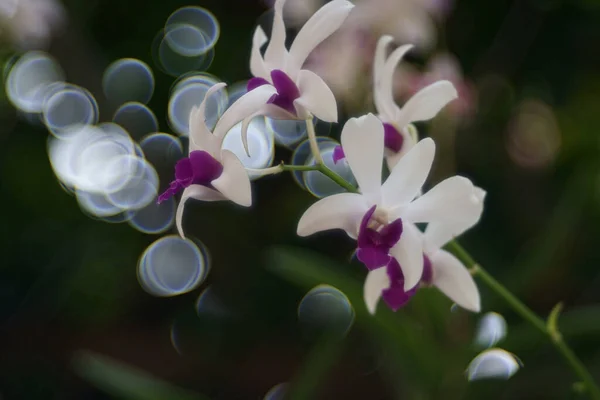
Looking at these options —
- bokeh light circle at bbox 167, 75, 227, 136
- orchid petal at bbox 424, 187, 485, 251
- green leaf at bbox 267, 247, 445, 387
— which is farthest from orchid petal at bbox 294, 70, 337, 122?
bokeh light circle at bbox 167, 75, 227, 136

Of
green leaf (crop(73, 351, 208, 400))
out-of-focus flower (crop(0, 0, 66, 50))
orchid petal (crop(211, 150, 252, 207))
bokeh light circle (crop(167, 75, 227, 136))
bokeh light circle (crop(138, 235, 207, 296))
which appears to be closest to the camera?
orchid petal (crop(211, 150, 252, 207))

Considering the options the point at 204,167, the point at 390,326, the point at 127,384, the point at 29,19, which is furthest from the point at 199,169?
the point at 29,19

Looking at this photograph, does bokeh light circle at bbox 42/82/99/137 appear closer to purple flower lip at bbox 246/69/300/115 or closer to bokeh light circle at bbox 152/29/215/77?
bokeh light circle at bbox 152/29/215/77

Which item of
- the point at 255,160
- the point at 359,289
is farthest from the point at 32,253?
the point at 359,289

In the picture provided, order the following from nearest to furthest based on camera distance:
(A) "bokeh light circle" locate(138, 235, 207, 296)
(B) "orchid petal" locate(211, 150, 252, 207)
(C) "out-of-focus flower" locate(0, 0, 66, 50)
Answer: (B) "orchid petal" locate(211, 150, 252, 207) → (C) "out-of-focus flower" locate(0, 0, 66, 50) → (A) "bokeh light circle" locate(138, 235, 207, 296)

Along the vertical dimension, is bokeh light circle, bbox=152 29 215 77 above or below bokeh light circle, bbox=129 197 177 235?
above

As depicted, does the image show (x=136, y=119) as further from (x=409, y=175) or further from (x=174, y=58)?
(x=409, y=175)

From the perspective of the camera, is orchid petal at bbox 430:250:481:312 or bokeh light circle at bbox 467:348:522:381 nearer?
orchid petal at bbox 430:250:481:312

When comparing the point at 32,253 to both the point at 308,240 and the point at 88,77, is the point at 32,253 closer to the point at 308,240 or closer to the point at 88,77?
the point at 88,77
